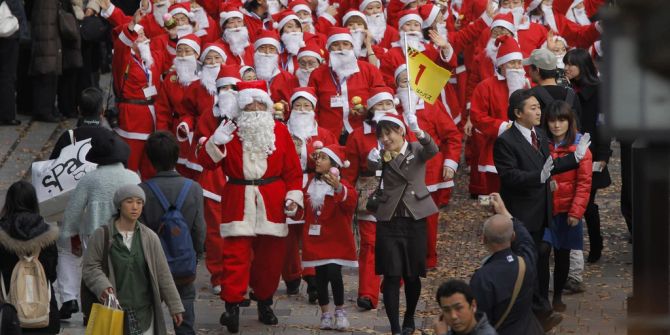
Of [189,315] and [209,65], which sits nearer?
[189,315]

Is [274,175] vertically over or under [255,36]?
under

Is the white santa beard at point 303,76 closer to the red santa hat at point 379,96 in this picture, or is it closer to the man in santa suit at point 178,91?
the man in santa suit at point 178,91

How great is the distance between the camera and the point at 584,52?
13531mm

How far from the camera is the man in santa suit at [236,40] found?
49.9 ft

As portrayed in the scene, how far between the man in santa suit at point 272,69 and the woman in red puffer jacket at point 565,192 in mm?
3356

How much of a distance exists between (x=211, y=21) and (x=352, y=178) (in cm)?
549

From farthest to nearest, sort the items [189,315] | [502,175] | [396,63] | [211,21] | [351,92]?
[211,21] → [396,63] → [351,92] → [502,175] → [189,315]

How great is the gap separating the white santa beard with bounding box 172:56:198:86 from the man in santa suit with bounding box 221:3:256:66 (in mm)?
514

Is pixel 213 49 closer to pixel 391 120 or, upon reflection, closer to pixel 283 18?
pixel 283 18

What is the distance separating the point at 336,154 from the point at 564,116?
5.78 feet

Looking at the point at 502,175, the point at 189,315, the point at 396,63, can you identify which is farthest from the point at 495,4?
the point at 189,315

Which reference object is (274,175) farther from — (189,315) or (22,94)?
(22,94)

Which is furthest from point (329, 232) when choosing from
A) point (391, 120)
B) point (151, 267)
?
point (151, 267)

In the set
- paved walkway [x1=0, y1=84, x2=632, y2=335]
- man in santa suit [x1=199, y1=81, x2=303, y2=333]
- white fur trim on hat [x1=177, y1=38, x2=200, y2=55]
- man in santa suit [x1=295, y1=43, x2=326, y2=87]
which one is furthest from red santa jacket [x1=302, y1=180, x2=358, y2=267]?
white fur trim on hat [x1=177, y1=38, x2=200, y2=55]
